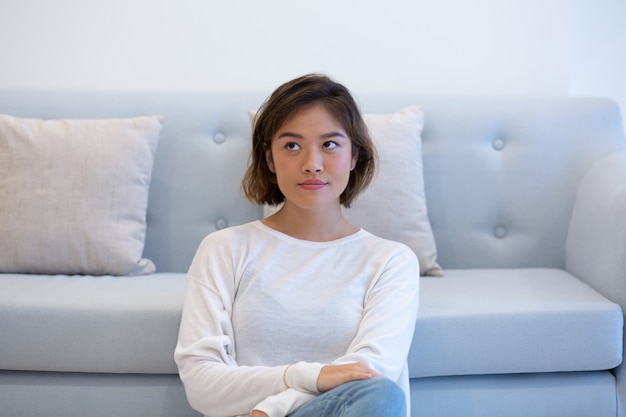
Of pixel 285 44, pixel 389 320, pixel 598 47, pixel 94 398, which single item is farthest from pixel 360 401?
pixel 598 47

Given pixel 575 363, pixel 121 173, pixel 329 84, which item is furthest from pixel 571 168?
pixel 121 173

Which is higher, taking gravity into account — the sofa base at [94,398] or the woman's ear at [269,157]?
the woman's ear at [269,157]

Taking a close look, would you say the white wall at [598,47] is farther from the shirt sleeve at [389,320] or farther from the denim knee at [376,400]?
the denim knee at [376,400]

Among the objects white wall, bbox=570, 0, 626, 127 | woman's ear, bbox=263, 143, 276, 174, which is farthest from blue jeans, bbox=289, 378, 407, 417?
white wall, bbox=570, 0, 626, 127

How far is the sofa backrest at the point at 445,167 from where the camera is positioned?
236 cm

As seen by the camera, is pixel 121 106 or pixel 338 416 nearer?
pixel 338 416

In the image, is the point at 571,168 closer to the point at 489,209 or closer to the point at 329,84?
the point at 489,209

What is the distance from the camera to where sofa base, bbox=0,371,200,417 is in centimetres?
181

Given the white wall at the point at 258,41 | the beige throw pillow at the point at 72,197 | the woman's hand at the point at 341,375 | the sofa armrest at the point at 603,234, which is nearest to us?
the woman's hand at the point at 341,375

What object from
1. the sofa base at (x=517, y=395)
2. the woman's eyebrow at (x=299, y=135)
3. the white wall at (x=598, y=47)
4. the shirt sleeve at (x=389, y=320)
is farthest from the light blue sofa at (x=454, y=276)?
the woman's eyebrow at (x=299, y=135)

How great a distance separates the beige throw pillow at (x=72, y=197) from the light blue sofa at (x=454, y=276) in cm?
7

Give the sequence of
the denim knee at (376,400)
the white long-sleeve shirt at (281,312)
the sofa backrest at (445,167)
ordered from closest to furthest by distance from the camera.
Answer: the denim knee at (376,400) < the white long-sleeve shirt at (281,312) < the sofa backrest at (445,167)

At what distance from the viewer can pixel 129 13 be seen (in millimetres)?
2723

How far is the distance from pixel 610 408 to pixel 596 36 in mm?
1505
